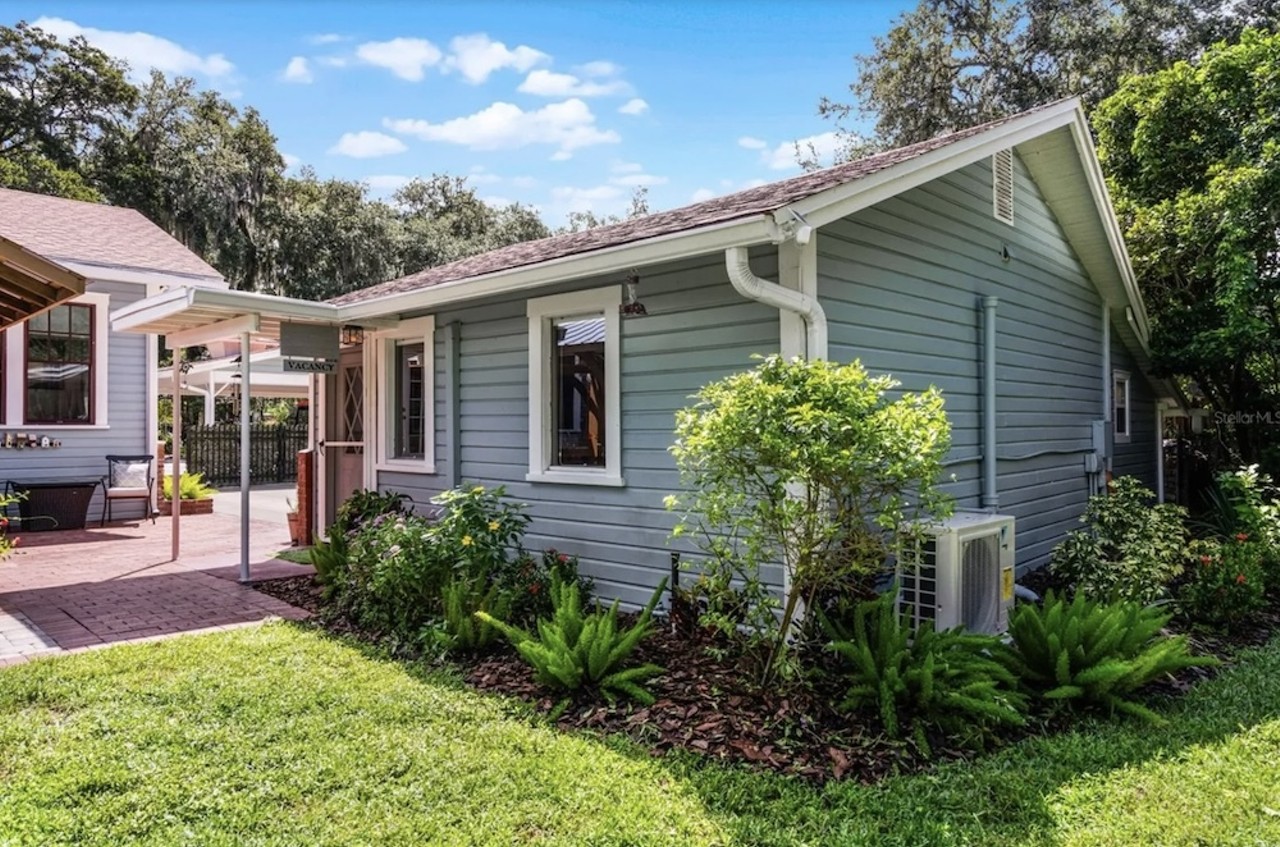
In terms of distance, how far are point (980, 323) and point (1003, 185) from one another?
1.40m

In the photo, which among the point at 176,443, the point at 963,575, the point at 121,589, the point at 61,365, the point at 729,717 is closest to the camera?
the point at 729,717

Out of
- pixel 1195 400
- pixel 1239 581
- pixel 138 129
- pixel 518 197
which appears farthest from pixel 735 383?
pixel 518 197

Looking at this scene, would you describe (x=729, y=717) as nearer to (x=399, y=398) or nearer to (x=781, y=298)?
(x=781, y=298)

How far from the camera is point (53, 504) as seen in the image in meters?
10.2

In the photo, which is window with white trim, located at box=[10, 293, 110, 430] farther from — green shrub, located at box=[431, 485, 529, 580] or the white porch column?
green shrub, located at box=[431, 485, 529, 580]

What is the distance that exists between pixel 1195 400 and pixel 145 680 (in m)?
14.2

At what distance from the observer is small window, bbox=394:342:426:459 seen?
765cm

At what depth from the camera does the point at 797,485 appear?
14.4ft

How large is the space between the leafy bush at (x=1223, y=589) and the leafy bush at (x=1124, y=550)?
6.5 inches

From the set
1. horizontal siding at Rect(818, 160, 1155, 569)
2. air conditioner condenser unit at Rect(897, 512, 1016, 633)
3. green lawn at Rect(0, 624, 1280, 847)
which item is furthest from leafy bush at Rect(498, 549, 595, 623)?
horizontal siding at Rect(818, 160, 1155, 569)

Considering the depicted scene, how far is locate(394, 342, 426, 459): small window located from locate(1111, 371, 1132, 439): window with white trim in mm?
8008

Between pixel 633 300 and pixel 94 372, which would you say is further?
pixel 94 372

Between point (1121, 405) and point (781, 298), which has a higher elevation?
point (781, 298)

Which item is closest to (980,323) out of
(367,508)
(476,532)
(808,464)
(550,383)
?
(550,383)
